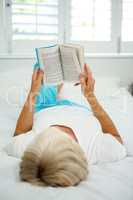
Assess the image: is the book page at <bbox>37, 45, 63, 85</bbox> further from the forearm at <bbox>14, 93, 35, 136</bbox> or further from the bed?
the bed

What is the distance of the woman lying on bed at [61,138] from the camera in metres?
1.14

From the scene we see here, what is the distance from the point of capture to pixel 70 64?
1917 mm

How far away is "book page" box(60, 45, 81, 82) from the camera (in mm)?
1904

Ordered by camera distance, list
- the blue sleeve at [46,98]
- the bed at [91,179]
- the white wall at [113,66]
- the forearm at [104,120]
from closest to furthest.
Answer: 1. the bed at [91,179]
2. the forearm at [104,120]
3. the blue sleeve at [46,98]
4. the white wall at [113,66]

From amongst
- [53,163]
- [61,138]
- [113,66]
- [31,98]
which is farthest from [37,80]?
[113,66]

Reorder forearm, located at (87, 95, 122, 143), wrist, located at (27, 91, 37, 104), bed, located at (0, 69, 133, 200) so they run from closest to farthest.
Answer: bed, located at (0, 69, 133, 200) < forearm, located at (87, 95, 122, 143) < wrist, located at (27, 91, 37, 104)

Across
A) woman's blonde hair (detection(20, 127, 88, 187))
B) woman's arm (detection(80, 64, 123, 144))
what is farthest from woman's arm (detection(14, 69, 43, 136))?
woman's blonde hair (detection(20, 127, 88, 187))

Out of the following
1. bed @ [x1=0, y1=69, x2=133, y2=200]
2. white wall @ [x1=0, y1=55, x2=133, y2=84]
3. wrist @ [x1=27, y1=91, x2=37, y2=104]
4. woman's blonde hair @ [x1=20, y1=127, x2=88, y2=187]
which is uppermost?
white wall @ [x1=0, y1=55, x2=133, y2=84]

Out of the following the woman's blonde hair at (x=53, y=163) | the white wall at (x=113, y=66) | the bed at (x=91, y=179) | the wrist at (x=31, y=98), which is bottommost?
the bed at (x=91, y=179)

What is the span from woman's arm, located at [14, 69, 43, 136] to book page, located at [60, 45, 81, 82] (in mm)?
153

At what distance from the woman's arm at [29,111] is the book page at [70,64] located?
15cm

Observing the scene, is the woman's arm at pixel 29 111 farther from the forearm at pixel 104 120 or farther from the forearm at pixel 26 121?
the forearm at pixel 104 120

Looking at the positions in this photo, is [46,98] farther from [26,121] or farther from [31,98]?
[26,121]

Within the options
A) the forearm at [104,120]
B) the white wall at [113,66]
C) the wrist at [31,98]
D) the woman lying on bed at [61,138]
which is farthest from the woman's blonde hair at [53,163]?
the white wall at [113,66]
